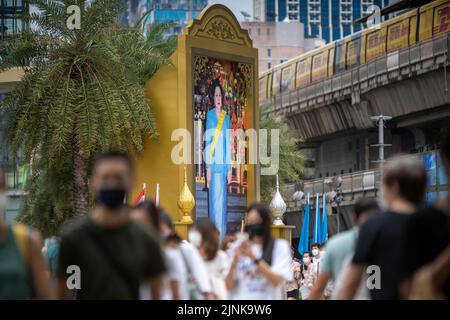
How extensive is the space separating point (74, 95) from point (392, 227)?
72.4 ft

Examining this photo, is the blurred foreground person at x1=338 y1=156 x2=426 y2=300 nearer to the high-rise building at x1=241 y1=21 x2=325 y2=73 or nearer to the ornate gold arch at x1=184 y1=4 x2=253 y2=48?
the ornate gold arch at x1=184 y1=4 x2=253 y2=48

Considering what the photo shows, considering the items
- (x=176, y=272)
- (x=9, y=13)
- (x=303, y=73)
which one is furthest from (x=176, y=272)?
(x=303, y=73)

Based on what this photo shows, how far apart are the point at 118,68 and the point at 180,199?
3296 mm

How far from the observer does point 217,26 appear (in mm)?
34094

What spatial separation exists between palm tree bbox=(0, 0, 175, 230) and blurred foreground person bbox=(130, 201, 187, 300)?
60.5ft

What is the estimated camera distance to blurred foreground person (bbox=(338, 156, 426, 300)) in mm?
9109

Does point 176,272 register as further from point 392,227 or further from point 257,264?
point 392,227

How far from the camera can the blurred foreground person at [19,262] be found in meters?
8.27

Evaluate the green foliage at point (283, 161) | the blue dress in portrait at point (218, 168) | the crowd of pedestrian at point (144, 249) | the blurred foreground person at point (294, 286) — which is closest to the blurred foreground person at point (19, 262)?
the crowd of pedestrian at point (144, 249)

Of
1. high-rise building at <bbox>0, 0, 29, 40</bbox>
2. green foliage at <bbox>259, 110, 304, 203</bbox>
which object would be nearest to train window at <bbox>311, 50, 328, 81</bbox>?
high-rise building at <bbox>0, 0, 29, 40</bbox>

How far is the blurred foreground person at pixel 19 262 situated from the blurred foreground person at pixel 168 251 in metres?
1.28
